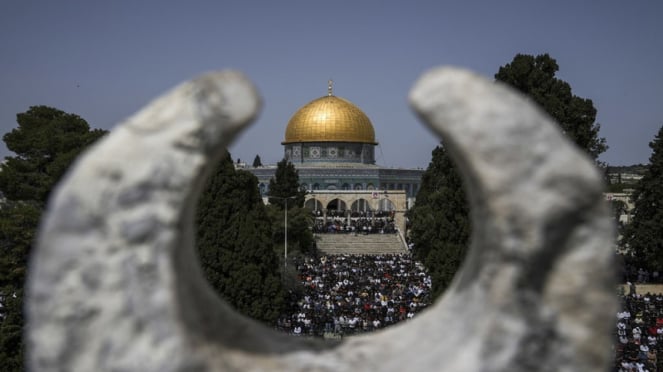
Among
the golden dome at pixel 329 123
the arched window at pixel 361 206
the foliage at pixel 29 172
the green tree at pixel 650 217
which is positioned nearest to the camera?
the foliage at pixel 29 172

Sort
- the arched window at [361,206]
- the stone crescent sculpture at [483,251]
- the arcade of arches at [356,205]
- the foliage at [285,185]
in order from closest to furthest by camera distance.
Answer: the stone crescent sculpture at [483,251], the foliage at [285,185], the arcade of arches at [356,205], the arched window at [361,206]

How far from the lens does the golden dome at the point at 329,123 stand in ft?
175

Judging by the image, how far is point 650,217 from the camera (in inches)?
942

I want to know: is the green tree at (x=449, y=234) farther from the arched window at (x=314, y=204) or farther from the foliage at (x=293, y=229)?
the arched window at (x=314, y=204)

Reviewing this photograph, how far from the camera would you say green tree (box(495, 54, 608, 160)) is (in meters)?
17.5

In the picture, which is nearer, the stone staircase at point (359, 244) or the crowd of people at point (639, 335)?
the crowd of people at point (639, 335)

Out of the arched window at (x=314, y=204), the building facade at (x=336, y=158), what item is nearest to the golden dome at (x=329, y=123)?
the building facade at (x=336, y=158)

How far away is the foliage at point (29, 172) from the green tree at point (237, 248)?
317 cm

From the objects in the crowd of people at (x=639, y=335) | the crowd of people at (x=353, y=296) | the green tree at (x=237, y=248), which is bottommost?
the crowd of people at (x=639, y=335)

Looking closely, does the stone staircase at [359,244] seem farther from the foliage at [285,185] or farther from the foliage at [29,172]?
the foliage at [29,172]

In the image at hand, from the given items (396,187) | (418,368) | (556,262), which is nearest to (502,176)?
(556,262)

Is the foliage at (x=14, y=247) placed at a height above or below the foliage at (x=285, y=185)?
below

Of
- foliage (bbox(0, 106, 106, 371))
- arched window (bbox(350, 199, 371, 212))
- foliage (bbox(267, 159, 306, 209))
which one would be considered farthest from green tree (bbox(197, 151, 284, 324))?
arched window (bbox(350, 199, 371, 212))

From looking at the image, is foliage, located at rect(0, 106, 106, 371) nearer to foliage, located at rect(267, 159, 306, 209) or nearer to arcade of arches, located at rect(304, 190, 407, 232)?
foliage, located at rect(267, 159, 306, 209)
